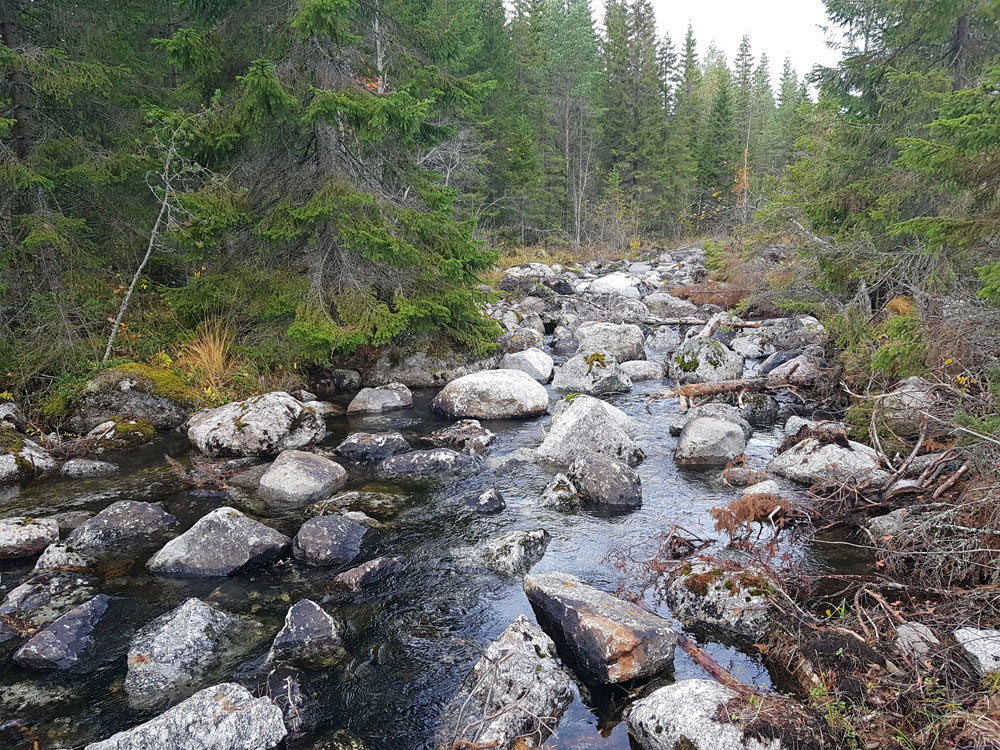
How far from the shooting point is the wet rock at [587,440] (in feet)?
27.9

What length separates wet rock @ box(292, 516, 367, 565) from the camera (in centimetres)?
606

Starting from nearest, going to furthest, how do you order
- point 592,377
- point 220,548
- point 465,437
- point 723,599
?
1. point 723,599
2. point 220,548
3. point 465,437
4. point 592,377

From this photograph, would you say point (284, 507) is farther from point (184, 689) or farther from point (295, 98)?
point (295, 98)

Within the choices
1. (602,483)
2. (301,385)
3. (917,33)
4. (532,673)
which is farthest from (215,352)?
(917,33)

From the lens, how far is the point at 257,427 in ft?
30.0

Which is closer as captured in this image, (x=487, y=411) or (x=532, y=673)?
(x=532, y=673)

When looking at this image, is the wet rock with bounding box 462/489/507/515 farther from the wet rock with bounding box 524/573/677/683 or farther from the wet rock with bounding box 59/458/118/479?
Answer: the wet rock with bounding box 59/458/118/479

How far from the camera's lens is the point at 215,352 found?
1097 centimetres

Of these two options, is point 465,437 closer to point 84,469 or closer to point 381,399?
point 381,399

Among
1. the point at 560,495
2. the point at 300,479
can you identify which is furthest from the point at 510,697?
the point at 300,479

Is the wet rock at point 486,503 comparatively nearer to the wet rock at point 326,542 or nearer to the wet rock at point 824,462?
the wet rock at point 326,542

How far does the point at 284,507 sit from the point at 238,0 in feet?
31.0

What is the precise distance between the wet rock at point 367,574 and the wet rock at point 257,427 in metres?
3.98

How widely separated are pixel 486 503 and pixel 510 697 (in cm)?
328
